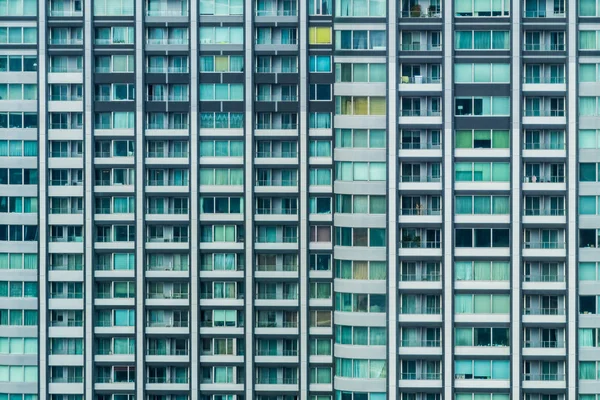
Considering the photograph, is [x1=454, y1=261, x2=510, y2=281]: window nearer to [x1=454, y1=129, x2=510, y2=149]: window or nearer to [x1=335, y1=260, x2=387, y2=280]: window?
[x1=335, y1=260, x2=387, y2=280]: window

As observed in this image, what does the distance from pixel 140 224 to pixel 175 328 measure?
8.69 meters

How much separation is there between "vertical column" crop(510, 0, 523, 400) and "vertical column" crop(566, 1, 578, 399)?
3.06 m

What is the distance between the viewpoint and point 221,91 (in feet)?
277

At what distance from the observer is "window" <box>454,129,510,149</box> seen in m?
64.9

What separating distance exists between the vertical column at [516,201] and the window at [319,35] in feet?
73.9

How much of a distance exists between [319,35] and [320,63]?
2199mm

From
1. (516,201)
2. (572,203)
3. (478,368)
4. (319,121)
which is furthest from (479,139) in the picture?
(319,121)

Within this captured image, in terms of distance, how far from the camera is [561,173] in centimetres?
6562

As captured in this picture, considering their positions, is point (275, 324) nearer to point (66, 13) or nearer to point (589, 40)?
point (66, 13)

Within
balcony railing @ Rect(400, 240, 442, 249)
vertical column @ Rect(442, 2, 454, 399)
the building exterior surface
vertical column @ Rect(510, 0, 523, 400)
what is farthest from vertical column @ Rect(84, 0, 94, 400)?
vertical column @ Rect(510, 0, 523, 400)

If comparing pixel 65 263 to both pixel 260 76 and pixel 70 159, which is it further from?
pixel 260 76

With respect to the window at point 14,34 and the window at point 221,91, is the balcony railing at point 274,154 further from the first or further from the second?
the window at point 14,34

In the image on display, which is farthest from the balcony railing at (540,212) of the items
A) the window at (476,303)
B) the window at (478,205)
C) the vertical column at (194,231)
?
the vertical column at (194,231)

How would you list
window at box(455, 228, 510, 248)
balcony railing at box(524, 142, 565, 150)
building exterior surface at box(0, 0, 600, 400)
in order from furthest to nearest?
building exterior surface at box(0, 0, 600, 400) → balcony railing at box(524, 142, 565, 150) → window at box(455, 228, 510, 248)
